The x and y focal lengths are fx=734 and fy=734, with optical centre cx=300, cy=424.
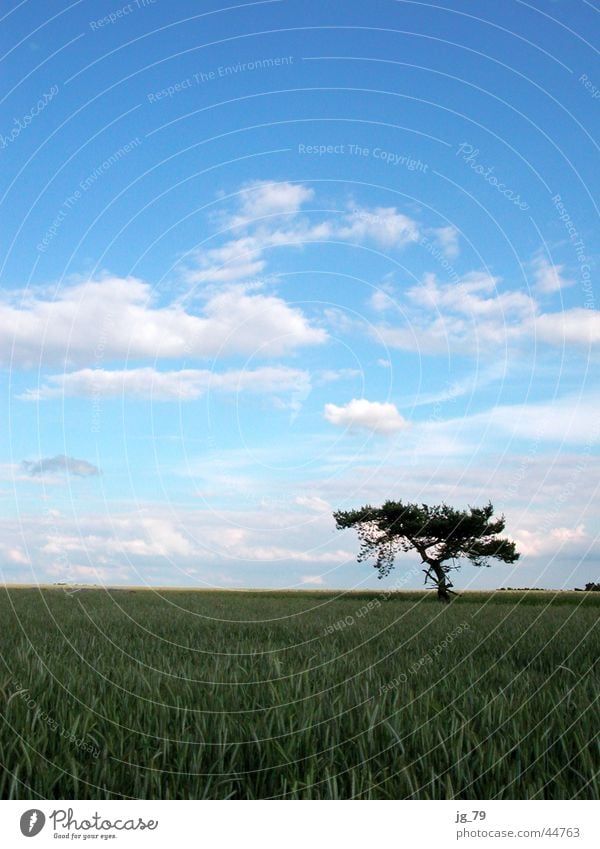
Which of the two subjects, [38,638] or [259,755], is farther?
[38,638]

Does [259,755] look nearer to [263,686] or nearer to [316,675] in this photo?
[263,686]

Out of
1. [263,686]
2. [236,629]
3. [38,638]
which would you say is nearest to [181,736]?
[263,686]

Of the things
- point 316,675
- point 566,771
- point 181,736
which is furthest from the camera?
point 316,675

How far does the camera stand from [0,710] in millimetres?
7156

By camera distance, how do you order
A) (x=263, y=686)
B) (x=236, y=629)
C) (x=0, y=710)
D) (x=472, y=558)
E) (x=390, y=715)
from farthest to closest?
(x=472, y=558), (x=236, y=629), (x=263, y=686), (x=0, y=710), (x=390, y=715)

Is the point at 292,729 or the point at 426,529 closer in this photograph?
the point at 292,729

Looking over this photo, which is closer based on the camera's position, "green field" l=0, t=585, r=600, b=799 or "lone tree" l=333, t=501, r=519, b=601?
"green field" l=0, t=585, r=600, b=799

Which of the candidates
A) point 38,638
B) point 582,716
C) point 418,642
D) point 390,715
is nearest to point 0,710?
point 390,715

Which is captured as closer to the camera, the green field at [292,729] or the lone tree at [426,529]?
the green field at [292,729]

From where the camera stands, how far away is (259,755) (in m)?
5.80

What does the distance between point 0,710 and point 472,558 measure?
33.1 m

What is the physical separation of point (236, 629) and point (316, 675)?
7719 millimetres
